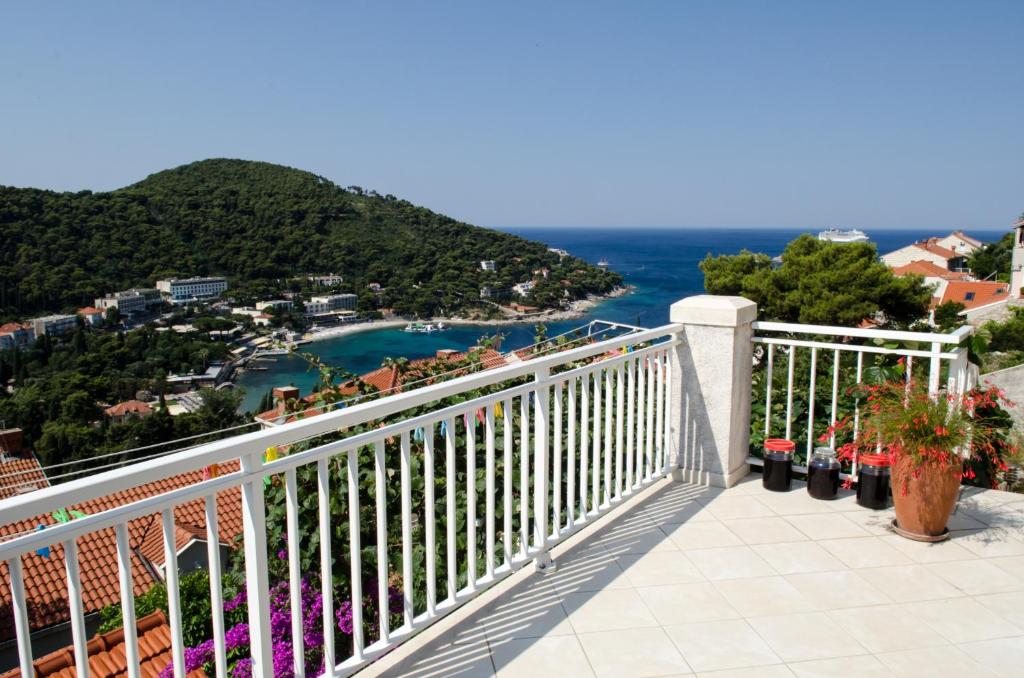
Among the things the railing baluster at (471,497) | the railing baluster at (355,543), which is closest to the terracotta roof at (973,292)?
the railing baluster at (471,497)

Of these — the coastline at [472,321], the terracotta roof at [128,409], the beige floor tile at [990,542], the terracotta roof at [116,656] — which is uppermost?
the beige floor tile at [990,542]

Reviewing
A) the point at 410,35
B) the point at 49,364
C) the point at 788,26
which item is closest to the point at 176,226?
the point at 49,364

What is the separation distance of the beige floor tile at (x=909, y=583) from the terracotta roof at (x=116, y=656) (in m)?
3.13

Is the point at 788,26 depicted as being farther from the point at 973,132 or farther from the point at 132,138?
the point at 132,138

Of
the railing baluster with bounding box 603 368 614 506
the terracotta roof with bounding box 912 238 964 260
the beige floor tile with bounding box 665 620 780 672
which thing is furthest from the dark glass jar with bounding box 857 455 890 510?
Answer: the terracotta roof with bounding box 912 238 964 260

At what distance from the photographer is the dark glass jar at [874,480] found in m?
3.53

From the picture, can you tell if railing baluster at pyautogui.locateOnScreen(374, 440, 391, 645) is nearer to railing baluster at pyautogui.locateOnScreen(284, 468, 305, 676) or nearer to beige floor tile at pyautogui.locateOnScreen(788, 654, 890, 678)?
railing baluster at pyautogui.locateOnScreen(284, 468, 305, 676)

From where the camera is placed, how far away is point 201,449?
146 cm

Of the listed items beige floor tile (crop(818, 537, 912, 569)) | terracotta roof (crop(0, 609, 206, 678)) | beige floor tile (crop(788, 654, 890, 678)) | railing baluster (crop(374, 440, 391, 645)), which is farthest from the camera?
terracotta roof (crop(0, 609, 206, 678))

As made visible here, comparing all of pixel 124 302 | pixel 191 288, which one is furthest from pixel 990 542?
pixel 191 288

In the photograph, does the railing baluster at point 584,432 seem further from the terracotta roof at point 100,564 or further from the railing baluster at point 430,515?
the terracotta roof at point 100,564

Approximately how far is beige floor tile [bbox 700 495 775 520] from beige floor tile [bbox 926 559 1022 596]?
0.81 meters

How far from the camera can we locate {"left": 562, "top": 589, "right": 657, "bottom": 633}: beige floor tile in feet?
8.15

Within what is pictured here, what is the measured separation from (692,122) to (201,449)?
62.1 metres
